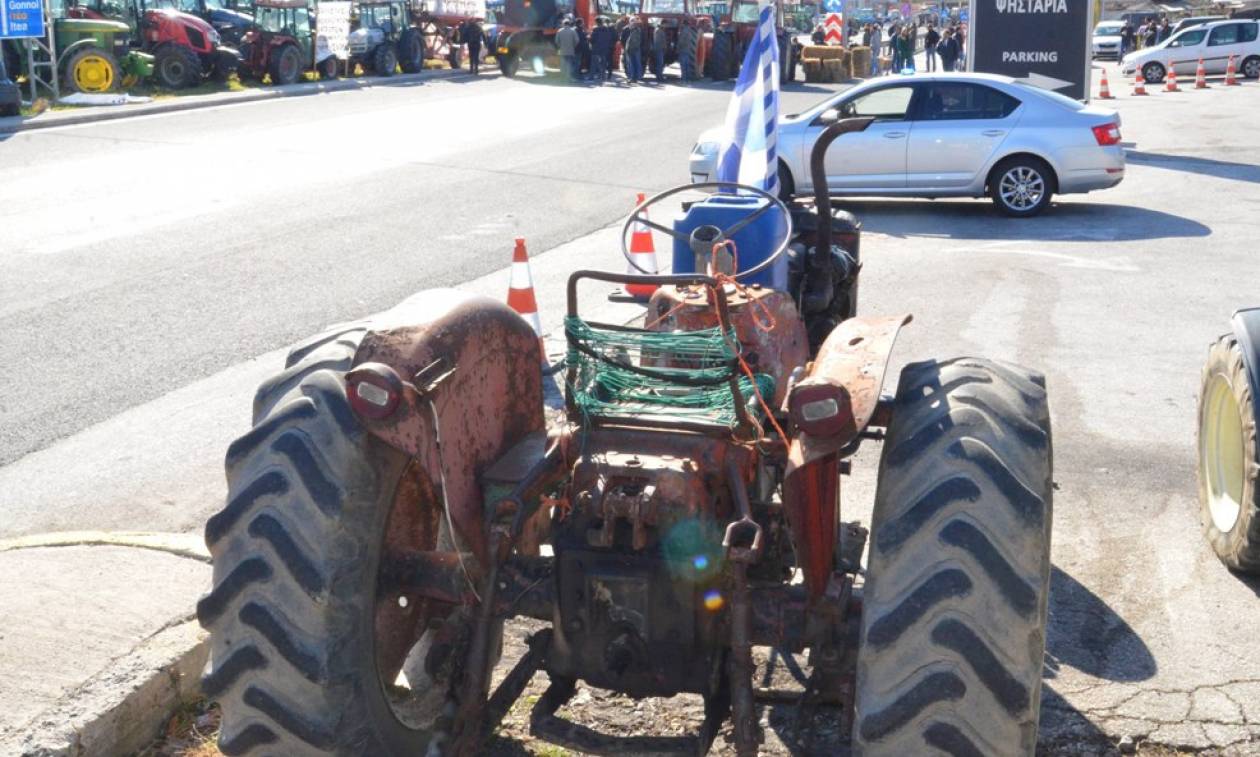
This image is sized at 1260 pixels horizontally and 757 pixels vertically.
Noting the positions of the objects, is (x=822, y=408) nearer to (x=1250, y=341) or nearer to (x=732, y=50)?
(x=1250, y=341)

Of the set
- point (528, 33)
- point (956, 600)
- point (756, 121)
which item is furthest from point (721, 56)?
point (956, 600)

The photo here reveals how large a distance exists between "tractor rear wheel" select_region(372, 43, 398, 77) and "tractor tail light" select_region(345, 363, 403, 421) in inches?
1341

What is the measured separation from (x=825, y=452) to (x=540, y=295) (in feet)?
26.7

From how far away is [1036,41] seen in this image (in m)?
22.8

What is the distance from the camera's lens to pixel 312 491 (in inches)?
136

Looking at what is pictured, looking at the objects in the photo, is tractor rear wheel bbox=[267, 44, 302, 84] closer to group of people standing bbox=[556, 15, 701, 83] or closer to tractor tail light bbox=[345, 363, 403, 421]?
group of people standing bbox=[556, 15, 701, 83]

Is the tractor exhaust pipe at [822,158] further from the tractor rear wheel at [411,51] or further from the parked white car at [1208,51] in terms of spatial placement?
the parked white car at [1208,51]

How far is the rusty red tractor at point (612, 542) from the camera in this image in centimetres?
321

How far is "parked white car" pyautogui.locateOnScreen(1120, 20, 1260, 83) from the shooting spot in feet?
136

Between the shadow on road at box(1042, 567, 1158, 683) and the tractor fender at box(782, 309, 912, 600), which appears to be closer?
the tractor fender at box(782, 309, 912, 600)

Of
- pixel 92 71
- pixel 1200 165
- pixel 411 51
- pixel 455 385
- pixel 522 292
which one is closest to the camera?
pixel 455 385

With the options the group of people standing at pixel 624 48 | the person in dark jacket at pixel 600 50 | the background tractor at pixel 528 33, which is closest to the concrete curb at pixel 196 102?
the background tractor at pixel 528 33

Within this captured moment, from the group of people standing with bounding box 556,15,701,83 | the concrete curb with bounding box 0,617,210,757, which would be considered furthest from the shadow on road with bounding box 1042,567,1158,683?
the group of people standing with bounding box 556,15,701,83

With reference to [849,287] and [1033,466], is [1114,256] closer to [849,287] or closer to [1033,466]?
[849,287]
